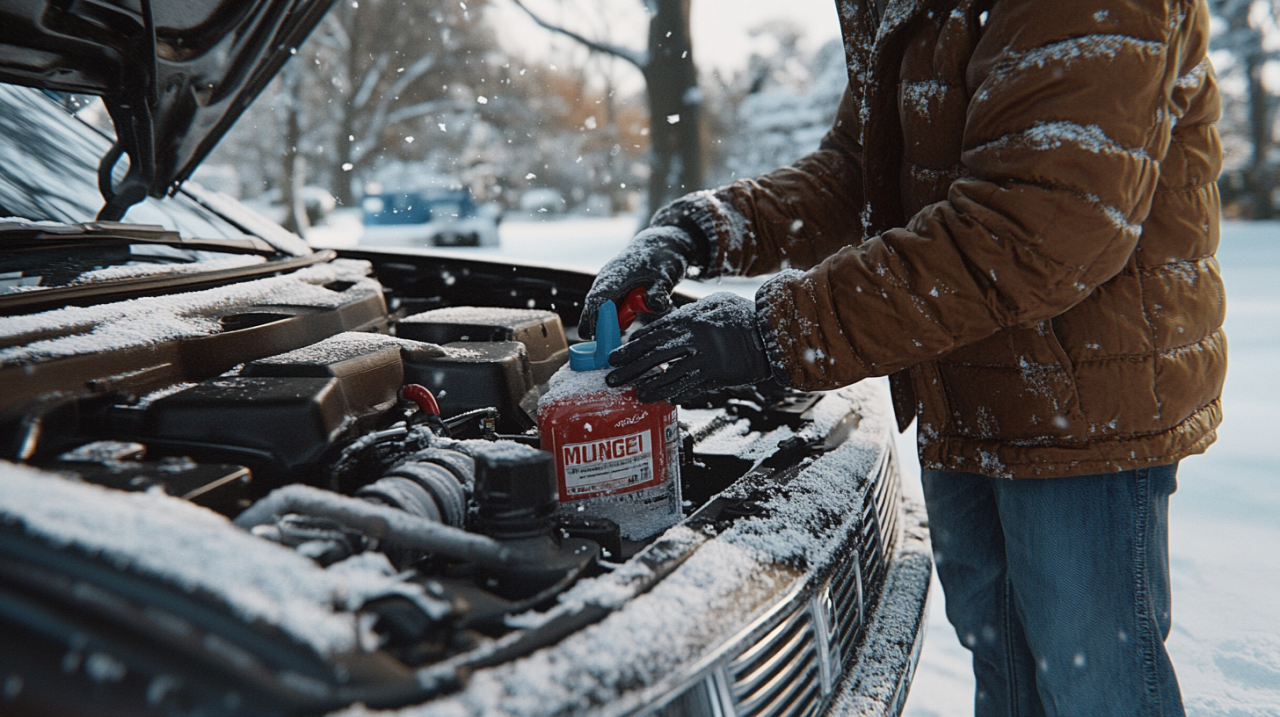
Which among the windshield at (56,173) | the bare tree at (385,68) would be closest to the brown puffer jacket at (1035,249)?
the windshield at (56,173)

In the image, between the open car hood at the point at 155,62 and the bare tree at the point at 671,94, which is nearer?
the open car hood at the point at 155,62

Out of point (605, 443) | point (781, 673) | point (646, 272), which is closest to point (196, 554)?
point (605, 443)

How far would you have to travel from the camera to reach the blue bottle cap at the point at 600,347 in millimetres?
1255

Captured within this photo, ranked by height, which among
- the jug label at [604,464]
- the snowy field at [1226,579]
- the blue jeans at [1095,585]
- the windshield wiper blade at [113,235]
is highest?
the windshield wiper blade at [113,235]

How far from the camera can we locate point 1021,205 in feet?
3.47

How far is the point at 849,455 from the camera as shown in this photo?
154 centimetres

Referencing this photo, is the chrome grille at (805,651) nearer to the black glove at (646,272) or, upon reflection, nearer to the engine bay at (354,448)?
the engine bay at (354,448)

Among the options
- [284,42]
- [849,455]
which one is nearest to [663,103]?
[284,42]

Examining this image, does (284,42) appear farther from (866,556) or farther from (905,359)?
(866,556)

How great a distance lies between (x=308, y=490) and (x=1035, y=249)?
97 cm

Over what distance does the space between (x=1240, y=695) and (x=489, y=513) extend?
1925 millimetres

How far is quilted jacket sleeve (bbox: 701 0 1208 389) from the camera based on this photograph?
1027mm

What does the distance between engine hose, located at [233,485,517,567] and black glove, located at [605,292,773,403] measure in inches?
14.6

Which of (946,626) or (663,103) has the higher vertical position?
(663,103)
